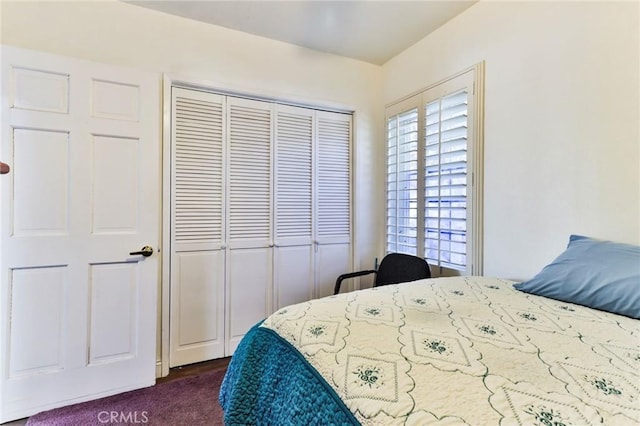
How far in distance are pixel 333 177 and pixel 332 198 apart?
0.20m

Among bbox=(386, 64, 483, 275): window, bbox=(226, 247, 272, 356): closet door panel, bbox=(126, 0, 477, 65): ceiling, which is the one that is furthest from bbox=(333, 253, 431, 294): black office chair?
bbox=(126, 0, 477, 65): ceiling

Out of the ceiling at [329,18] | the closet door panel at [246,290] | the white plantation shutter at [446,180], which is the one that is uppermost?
the ceiling at [329,18]

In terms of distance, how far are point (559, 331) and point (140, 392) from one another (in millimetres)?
2296

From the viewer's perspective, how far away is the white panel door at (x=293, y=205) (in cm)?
268

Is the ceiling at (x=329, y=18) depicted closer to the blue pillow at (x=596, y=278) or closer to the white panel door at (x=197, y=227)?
the white panel door at (x=197, y=227)

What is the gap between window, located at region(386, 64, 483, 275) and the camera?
6.89ft

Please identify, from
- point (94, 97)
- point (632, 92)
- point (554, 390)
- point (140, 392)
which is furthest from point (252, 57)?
point (554, 390)

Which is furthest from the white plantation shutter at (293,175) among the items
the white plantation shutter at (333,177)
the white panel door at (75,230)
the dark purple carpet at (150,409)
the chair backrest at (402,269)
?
the dark purple carpet at (150,409)

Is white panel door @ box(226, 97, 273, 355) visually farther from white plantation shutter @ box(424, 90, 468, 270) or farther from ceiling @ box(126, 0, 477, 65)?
white plantation shutter @ box(424, 90, 468, 270)

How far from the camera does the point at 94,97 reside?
6.36ft

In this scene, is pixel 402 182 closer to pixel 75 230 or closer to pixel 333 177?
pixel 333 177

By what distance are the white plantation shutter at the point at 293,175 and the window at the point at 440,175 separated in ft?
2.60

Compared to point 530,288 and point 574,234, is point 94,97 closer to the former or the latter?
point 530,288

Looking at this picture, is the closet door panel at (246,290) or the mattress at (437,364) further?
the closet door panel at (246,290)
